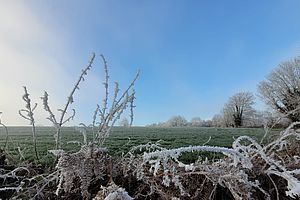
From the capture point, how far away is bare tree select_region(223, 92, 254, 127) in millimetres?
37156

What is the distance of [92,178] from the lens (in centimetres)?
117

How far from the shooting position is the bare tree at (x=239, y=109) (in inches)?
1463

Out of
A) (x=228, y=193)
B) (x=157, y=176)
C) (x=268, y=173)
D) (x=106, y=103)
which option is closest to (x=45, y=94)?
(x=106, y=103)

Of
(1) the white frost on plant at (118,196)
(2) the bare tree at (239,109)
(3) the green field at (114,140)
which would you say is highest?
(2) the bare tree at (239,109)

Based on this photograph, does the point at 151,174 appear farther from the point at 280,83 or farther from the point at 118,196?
the point at 280,83

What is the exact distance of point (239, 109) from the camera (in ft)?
126

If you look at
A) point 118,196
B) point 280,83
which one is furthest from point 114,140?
point 280,83

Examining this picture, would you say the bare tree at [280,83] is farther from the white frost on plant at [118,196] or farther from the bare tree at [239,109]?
the white frost on plant at [118,196]

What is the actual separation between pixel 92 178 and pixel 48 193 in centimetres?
21

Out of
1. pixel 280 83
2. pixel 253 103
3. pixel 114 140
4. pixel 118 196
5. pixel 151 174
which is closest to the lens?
pixel 118 196

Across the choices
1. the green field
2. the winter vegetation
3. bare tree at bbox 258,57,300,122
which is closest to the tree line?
bare tree at bbox 258,57,300,122

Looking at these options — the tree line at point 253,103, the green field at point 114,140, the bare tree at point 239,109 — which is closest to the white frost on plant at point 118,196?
the green field at point 114,140

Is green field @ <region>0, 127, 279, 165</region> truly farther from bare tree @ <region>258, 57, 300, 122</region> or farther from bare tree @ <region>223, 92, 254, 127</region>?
bare tree @ <region>223, 92, 254, 127</region>

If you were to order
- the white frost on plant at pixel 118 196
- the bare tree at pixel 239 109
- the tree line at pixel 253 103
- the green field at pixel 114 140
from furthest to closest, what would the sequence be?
the bare tree at pixel 239 109 < the tree line at pixel 253 103 < the green field at pixel 114 140 < the white frost on plant at pixel 118 196
